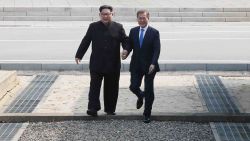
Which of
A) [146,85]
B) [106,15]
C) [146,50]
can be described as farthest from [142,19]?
[146,85]

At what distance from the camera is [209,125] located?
25.8ft

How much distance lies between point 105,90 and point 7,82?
2.25 meters

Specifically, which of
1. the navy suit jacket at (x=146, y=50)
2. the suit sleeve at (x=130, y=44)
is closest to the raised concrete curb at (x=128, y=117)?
the navy suit jacket at (x=146, y=50)

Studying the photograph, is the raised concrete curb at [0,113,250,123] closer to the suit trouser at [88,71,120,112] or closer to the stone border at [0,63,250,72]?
the suit trouser at [88,71,120,112]

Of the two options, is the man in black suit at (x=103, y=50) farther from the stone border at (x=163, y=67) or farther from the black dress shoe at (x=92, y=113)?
the stone border at (x=163, y=67)

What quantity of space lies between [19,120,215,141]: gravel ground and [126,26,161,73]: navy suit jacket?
78cm

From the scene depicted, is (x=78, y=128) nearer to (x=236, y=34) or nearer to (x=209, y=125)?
(x=209, y=125)

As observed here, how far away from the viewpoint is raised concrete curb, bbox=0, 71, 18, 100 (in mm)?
9373

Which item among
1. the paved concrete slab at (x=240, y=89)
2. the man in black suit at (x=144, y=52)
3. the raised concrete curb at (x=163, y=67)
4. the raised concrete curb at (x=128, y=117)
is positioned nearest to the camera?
the man in black suit at (x=144, y=52)

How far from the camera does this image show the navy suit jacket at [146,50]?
768 centimetres

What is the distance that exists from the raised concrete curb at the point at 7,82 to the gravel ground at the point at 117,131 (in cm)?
170

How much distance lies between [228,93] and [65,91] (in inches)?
109

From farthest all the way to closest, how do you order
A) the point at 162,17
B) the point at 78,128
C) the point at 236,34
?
the point at 162,17 < the point at 236,34 < the point at 78,128
